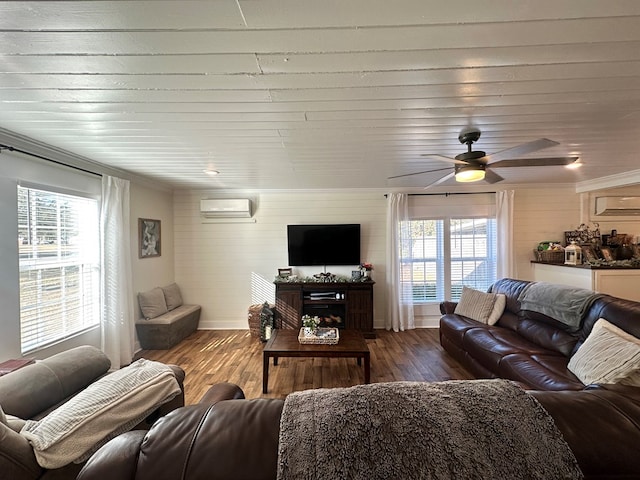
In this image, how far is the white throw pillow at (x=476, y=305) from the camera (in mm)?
3473

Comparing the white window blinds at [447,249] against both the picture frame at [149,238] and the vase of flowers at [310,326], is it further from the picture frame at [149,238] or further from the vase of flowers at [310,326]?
the picture frame at [149,238]

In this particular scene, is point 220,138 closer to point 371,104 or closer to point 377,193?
point 371,104

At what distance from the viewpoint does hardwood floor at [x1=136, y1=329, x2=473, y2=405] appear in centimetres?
298

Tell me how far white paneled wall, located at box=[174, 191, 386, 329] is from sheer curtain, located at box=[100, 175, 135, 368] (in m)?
1.35

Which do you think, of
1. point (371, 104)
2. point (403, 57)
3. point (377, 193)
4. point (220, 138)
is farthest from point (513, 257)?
point (220, 138)

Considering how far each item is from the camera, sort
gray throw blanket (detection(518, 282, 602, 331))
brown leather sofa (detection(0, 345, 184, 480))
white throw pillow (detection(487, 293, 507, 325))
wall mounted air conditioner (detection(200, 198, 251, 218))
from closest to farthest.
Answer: brown leather sofa (detection(0, 345, 184, 480))
gray throw blanket (detection(518, 282, 602, 331))
white throw pillow (detection(487, 293, 507, 325))
wall mounted air conditioner (detection(200, 198, 251, 218))

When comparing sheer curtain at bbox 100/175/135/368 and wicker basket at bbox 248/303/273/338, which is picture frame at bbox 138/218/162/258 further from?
wicker basket at bbox 248/303/273/338

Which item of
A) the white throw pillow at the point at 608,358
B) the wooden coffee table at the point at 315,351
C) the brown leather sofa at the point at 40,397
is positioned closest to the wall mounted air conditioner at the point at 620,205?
the white throw pillow at the point at 608,358

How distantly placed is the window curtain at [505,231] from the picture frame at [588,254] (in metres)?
0.92

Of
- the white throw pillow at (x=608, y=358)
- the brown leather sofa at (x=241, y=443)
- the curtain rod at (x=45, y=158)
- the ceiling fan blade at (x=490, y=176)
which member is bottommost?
the white throw pillow at (x=608, y=358)

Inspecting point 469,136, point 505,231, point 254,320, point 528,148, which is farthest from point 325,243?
point 528,148

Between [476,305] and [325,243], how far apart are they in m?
2.34

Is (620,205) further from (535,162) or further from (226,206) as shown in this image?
(226,206)

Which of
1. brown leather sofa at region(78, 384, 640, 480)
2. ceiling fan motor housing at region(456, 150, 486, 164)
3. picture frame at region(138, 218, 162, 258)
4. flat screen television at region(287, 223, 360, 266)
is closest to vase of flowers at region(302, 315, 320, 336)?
flat screen television at region(287, 223, 360, 266)
